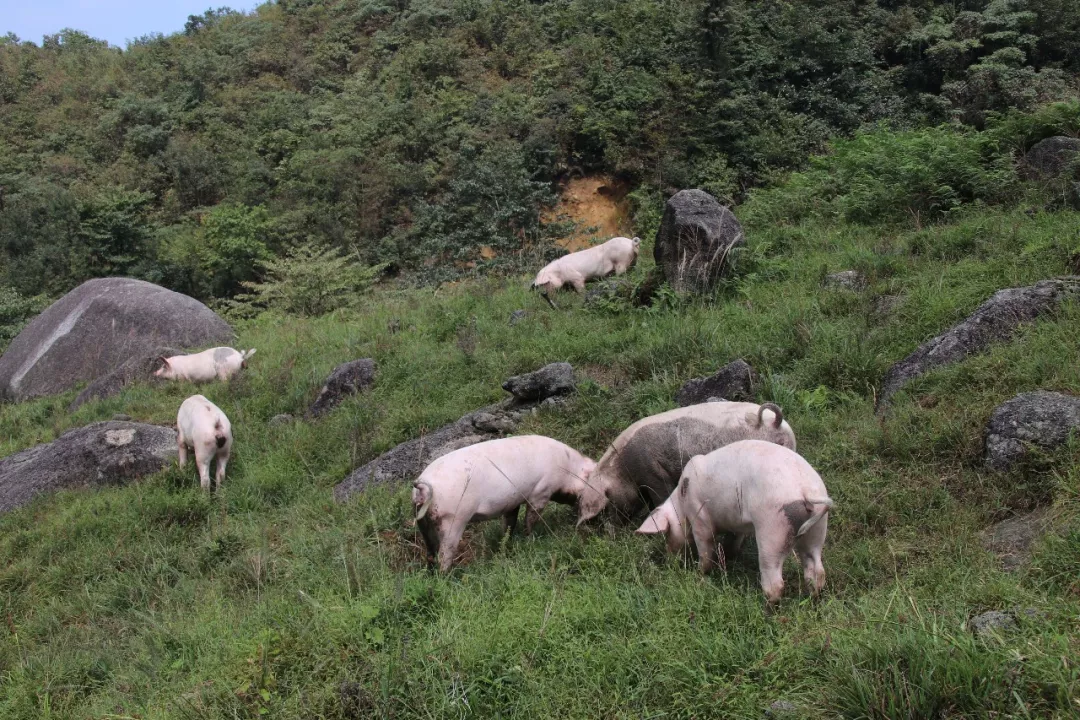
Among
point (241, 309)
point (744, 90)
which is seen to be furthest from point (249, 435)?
point (744, 90)

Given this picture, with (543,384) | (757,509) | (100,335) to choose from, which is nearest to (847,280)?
(543,384)

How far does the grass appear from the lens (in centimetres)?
359

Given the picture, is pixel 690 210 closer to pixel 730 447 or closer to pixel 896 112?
pixel 730 447

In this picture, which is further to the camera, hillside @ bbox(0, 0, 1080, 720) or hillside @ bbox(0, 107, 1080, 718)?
hillside @ bbox(0, 0, 1080, 720)

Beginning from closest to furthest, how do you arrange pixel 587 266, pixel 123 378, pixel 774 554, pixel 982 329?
1. pixel 774 554
2. pixel 982 329
3. pixel 587 266
4. pixel 123 378

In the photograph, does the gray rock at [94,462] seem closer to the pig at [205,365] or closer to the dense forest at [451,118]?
the pig at [205,365]

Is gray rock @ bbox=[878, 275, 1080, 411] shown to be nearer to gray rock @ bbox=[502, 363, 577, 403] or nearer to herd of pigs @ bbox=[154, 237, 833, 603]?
herd of pigs @ bbox=[154, 237, 833, 603]

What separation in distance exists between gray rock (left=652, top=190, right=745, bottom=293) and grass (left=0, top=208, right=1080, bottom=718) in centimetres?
34

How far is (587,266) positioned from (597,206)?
7943mm

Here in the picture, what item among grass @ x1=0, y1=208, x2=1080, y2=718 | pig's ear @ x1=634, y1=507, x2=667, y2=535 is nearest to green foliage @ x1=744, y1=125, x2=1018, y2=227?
grass @ x1=0, y1=208, x2=1080, y2=718

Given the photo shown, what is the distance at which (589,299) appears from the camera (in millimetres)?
10633

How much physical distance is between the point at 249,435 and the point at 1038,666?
25.9 feet

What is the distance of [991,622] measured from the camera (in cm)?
347

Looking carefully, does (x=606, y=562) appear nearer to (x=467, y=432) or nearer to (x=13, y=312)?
(x=467, y=432)
